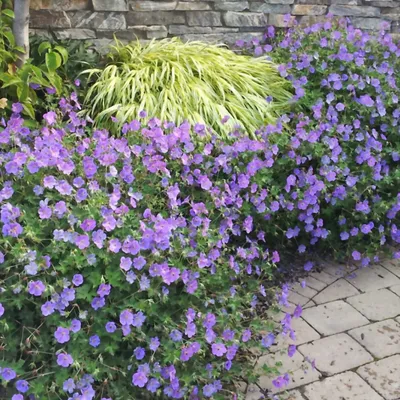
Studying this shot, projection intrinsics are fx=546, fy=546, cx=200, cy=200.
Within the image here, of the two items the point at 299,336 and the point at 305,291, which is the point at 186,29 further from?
the point at 299,336

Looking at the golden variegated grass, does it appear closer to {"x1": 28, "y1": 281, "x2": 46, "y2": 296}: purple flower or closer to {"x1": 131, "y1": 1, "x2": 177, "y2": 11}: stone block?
{"x1": 131, "y1": 1, "x2": 177, "y2": 11}: stone block

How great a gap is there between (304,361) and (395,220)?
1.23 m

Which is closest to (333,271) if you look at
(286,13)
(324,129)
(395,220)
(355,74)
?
(395,220)

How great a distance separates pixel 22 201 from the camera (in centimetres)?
205

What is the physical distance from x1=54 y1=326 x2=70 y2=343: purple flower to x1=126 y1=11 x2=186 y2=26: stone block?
2450mm

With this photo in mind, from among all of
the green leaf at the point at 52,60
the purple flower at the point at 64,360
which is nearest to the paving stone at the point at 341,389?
the purple flower at the point at 64,360

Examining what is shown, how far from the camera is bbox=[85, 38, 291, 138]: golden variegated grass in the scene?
3.07 m

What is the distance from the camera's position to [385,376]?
225cm

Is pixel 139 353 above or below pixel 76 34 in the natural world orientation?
below

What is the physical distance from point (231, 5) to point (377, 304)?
225 centimetres

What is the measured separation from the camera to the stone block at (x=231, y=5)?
3.75 m

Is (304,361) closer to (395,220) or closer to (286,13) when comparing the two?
(395,220)

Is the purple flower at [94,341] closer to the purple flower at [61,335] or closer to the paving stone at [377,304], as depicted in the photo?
the purple flower at [61,335]

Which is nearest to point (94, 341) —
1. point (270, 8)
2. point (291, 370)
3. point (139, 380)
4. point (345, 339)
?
point (139, 380)
